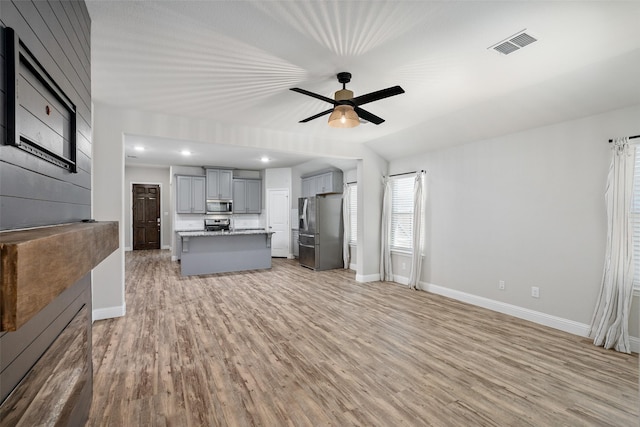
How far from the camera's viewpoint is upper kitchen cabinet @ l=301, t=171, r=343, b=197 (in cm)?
732

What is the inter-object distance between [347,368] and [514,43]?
2976mm

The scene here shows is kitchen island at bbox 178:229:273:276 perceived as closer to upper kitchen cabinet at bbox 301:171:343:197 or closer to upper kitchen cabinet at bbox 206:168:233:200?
upper kitchen cabinet at bbox 301:171:343:197

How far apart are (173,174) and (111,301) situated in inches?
209

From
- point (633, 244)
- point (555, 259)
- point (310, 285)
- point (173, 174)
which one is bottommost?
point (310, 285)

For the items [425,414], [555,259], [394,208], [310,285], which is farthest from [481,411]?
[394,208]

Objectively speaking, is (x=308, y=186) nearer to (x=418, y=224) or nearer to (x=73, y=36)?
(x=418, y=224)

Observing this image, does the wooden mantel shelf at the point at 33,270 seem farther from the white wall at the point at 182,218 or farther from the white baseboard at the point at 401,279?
the white wall at the point at 182,218

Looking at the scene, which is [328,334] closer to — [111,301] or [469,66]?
[111,301]

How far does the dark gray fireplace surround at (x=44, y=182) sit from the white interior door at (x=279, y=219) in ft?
22.9

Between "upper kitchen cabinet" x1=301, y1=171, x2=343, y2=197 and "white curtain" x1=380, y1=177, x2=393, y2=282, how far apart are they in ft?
4.99

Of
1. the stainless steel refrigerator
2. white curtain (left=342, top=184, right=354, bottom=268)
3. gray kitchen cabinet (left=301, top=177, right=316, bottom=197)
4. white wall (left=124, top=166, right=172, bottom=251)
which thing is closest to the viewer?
the stainless steel refrigerator

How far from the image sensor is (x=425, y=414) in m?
2.06

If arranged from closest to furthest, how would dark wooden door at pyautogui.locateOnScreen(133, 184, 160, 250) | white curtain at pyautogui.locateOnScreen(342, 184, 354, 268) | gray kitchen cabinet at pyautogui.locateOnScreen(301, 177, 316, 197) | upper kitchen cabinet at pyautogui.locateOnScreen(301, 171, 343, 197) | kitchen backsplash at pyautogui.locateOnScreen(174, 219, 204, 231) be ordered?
white curtain at pyautogui.locateOnScreen(342, 184, 354, 268), upper kitchen cabinet at pyautogui.locateOnScreen(301, 171, 343, 197), gray kitchen cabinet at pyautogui.locateOnScreen(301, 177, 316, 197), kitchen backsplash at pyautogui.locateOnScreen(174, 219, 204, 231), dark wooden door at pyautogui.locateOnScreen(133, 184, 160, 250)

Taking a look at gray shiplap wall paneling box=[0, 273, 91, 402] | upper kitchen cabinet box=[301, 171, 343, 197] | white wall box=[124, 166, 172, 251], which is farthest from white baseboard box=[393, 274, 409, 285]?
white wall box=[124, 166, 172, 251]
